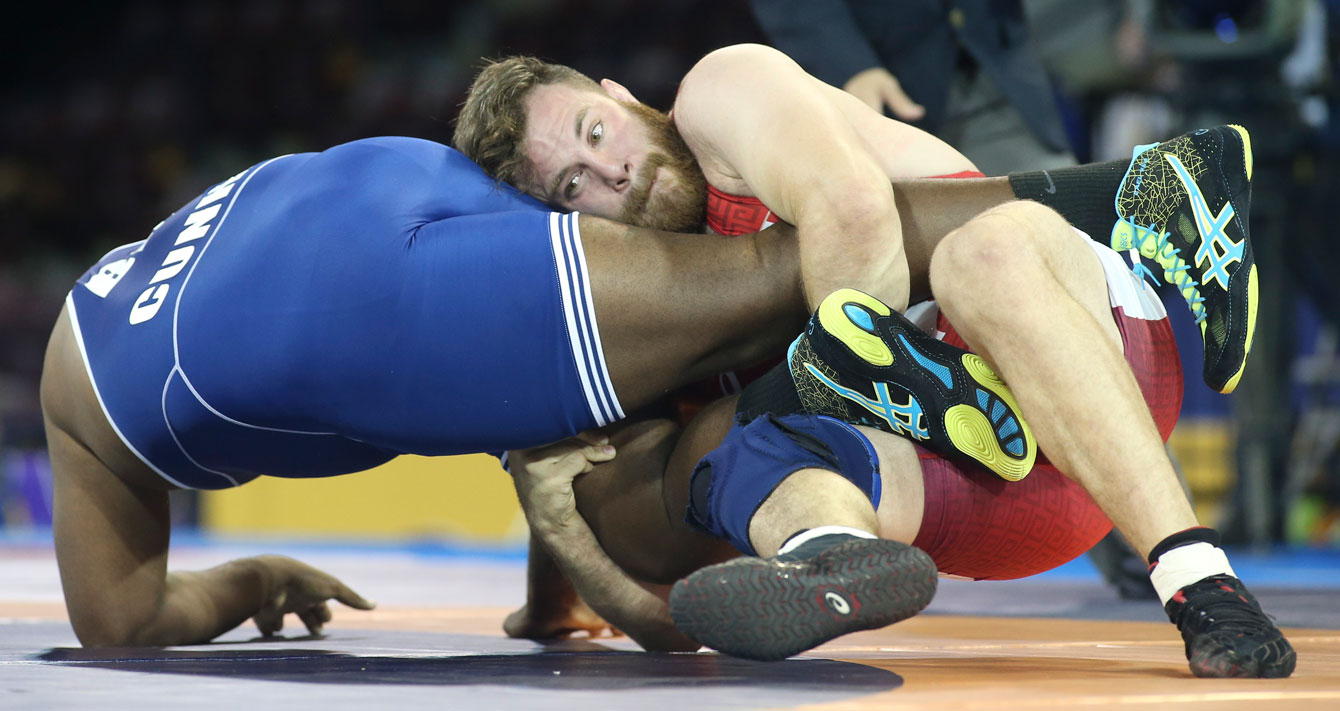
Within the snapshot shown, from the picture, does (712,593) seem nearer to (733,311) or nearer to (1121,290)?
(733,311)

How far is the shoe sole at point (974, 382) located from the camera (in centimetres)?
148

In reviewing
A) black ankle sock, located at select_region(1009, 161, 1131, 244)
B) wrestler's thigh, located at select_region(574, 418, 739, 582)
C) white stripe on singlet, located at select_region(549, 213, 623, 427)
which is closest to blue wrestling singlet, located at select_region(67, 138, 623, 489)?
white stripe on singlet, located at select_region(549, 213, 623, 427)

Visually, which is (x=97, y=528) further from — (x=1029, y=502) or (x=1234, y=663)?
(x=1234, y=663)

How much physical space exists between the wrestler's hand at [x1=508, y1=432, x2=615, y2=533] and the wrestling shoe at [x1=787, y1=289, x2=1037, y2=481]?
0.35m

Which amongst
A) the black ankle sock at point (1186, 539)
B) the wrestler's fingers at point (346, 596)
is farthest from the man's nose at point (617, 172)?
the black ankle sock at point (1186, 539)

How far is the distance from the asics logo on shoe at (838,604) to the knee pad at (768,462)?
27 centimetres

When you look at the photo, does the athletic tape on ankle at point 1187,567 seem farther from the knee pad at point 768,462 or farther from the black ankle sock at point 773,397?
the black ankle sock at point 773,397

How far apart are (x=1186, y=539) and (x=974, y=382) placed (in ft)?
0.89

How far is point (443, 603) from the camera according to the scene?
9.94 ft

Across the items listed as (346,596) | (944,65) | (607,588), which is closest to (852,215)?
(607,588)

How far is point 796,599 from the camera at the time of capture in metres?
1.27

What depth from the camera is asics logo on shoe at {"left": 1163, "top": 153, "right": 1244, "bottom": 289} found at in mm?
1597

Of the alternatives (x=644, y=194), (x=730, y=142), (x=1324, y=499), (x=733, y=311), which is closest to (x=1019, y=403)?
(x=733, y=311)

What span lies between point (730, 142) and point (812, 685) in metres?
0.74
